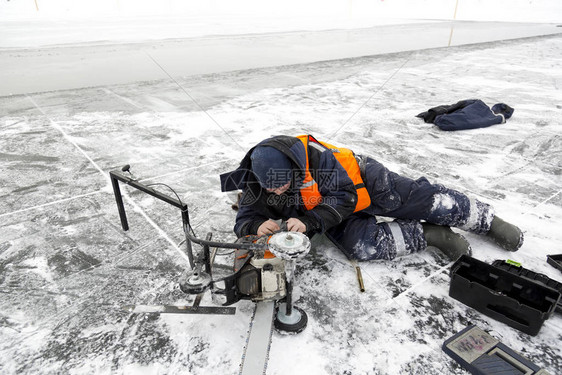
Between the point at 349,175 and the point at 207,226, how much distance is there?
102cm

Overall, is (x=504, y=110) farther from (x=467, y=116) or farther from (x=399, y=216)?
(x=399, y=216)

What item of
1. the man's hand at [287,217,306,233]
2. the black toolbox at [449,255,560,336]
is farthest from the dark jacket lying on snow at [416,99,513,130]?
the man's hand at [287,217,306,233]

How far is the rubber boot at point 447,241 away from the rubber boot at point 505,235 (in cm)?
23

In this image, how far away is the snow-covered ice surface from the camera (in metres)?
1.45

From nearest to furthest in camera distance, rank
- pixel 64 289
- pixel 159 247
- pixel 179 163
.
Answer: pixel 64 289 → pixel 159 247 → pixel 179 163

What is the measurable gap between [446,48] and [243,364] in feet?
38.8

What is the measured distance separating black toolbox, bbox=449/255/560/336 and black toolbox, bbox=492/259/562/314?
95 mm

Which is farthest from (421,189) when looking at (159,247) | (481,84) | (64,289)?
(481,84)

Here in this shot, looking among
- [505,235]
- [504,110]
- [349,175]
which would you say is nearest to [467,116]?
[504,110]

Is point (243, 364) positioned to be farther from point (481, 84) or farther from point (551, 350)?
point (481, 84)

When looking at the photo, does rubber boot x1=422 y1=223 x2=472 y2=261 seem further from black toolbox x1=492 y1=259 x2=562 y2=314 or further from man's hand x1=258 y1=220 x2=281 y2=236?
man's hand x1=258 y1=220 x2=281 y2=236

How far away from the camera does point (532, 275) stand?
1.68 m

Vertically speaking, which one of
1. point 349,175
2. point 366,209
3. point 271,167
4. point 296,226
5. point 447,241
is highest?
point 271,167

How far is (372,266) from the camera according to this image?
1.92 m
